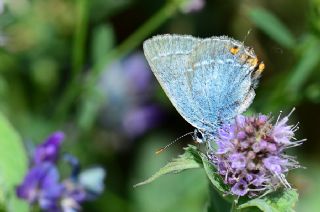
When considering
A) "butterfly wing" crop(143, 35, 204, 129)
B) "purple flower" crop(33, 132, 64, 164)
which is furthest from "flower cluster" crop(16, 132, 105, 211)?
"butterfly wing" crop(143, 35, 204, 129)

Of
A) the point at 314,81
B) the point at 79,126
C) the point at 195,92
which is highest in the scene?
the point at 195,92

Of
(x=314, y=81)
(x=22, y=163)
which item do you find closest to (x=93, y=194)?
(x=22, y=163)

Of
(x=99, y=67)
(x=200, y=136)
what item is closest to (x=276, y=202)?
(x=200, y=136)

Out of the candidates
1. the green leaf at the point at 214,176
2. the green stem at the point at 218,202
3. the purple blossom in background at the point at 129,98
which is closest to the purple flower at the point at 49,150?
the green stem at the point at 218,202

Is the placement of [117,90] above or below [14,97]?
below

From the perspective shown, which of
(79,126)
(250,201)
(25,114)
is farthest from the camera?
(25,114)

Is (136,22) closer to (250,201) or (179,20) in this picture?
(179,20)

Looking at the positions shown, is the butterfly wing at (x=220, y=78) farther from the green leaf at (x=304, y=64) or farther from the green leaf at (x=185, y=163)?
the green leaf at (x=304, y=64)
